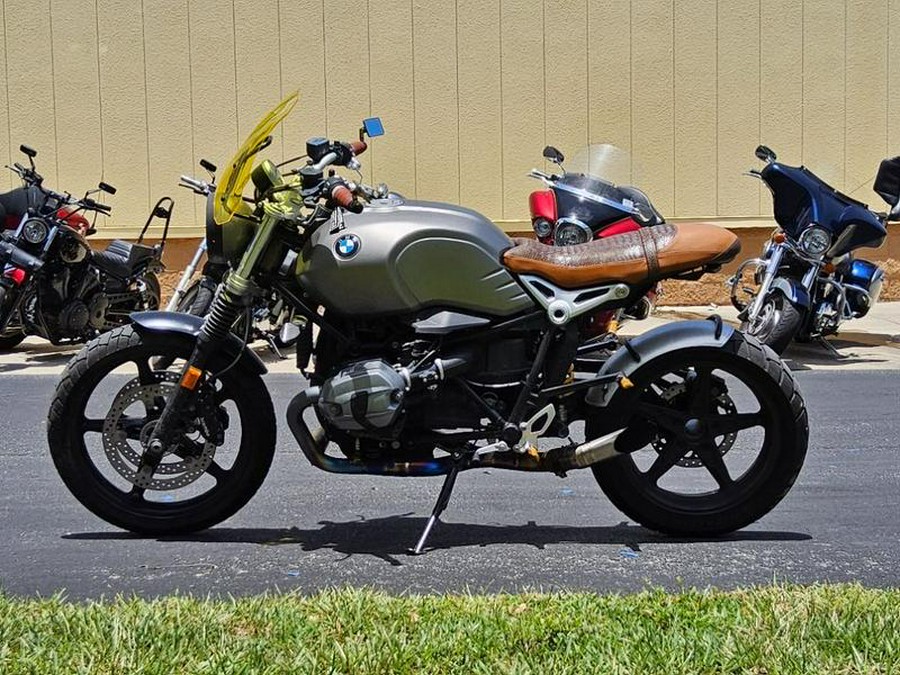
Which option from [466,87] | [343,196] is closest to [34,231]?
[466,87]

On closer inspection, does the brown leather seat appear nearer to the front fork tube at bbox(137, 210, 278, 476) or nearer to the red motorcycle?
the front fork tube at bbox(137, 210, 278, 476)

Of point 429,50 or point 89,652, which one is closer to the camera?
point 89,652

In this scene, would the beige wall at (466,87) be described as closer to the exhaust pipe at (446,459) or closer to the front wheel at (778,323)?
the front wheel at (778,323)

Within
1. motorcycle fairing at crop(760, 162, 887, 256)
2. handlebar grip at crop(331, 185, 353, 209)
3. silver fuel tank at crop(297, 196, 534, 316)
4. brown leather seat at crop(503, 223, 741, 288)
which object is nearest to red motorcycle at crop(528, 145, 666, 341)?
motorcycle fairing at crop(760, 162, 887, 256)

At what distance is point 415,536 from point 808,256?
220 inches

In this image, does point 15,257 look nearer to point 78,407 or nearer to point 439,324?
point 78,407

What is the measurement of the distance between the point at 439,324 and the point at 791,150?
31.5 feet

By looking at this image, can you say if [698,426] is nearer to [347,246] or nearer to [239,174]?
[347,246]

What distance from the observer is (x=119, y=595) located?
14.4ft

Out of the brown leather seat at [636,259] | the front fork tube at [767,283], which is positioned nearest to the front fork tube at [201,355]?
the brown leather seat at [636,259]

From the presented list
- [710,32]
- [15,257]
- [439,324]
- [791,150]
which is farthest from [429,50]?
[439,324]

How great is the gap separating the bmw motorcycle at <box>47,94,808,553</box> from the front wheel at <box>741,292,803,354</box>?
450cm

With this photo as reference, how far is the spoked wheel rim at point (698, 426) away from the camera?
5.00m

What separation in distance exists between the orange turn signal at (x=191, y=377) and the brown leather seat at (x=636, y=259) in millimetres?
1219
